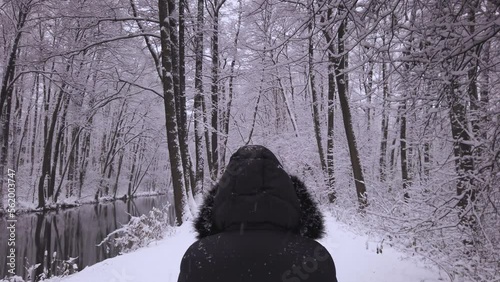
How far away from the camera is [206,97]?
64.8ft

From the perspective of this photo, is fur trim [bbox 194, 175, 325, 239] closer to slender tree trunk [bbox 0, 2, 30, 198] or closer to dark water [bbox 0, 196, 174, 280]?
dark water [bbox 0, 196, 174, 280]

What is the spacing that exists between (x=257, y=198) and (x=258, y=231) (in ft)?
0.47

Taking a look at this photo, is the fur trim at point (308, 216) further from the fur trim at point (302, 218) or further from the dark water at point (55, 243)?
the dark water at point (55, 243)

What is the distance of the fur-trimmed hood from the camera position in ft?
5.11

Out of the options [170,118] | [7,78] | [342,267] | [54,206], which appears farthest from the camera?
[54,206]

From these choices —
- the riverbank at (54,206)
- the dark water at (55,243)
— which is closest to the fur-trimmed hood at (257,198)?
the dark water at (55,243)

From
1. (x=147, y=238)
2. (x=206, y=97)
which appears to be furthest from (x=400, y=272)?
(x=206, y=97)

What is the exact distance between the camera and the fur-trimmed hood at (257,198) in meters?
1.56

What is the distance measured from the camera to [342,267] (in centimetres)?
556

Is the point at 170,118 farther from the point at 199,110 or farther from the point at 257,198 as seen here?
the point at 257,198

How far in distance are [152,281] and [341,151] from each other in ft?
43.9

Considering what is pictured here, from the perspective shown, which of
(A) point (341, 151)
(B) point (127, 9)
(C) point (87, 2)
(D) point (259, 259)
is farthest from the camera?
(A) point (341, 151)

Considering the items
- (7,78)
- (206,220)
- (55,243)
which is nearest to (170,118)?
(55,243)

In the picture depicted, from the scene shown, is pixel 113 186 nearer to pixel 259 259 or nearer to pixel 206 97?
pixel 206 97
